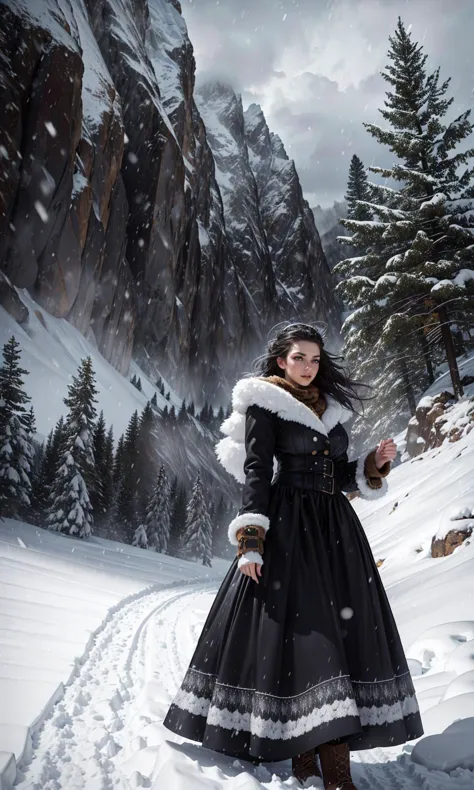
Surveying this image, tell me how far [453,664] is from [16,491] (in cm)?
2257

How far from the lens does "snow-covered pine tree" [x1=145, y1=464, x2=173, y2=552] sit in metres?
37.1

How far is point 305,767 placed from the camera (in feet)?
7.67

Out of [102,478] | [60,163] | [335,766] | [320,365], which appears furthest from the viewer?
[60,163]

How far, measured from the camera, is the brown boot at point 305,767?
7.63 ft

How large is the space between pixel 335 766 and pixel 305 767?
310mm

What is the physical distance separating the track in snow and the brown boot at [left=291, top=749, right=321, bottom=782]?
0.07 meters

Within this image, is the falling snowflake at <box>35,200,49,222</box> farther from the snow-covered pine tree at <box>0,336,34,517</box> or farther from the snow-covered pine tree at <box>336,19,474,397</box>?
the snow-covered pine tree at <box>336,19,474,397</box>

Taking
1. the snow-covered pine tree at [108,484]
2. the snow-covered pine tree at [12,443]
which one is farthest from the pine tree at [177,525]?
the snow-covered pine tree at [12,443]

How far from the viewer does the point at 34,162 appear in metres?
47.4

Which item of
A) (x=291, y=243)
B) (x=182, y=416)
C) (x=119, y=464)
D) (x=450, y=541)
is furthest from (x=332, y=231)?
(x=450, y=541)

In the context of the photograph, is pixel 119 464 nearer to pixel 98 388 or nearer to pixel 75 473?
pixel 75 473

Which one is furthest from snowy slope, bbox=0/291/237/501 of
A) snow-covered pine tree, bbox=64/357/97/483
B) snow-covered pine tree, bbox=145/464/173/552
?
snow-covered pine tree, bbox=64/357/97/483

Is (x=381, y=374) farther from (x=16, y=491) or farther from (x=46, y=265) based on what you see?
(x=46, y=265)

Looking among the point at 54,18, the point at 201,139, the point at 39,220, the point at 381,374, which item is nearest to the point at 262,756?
the point at 381,374
